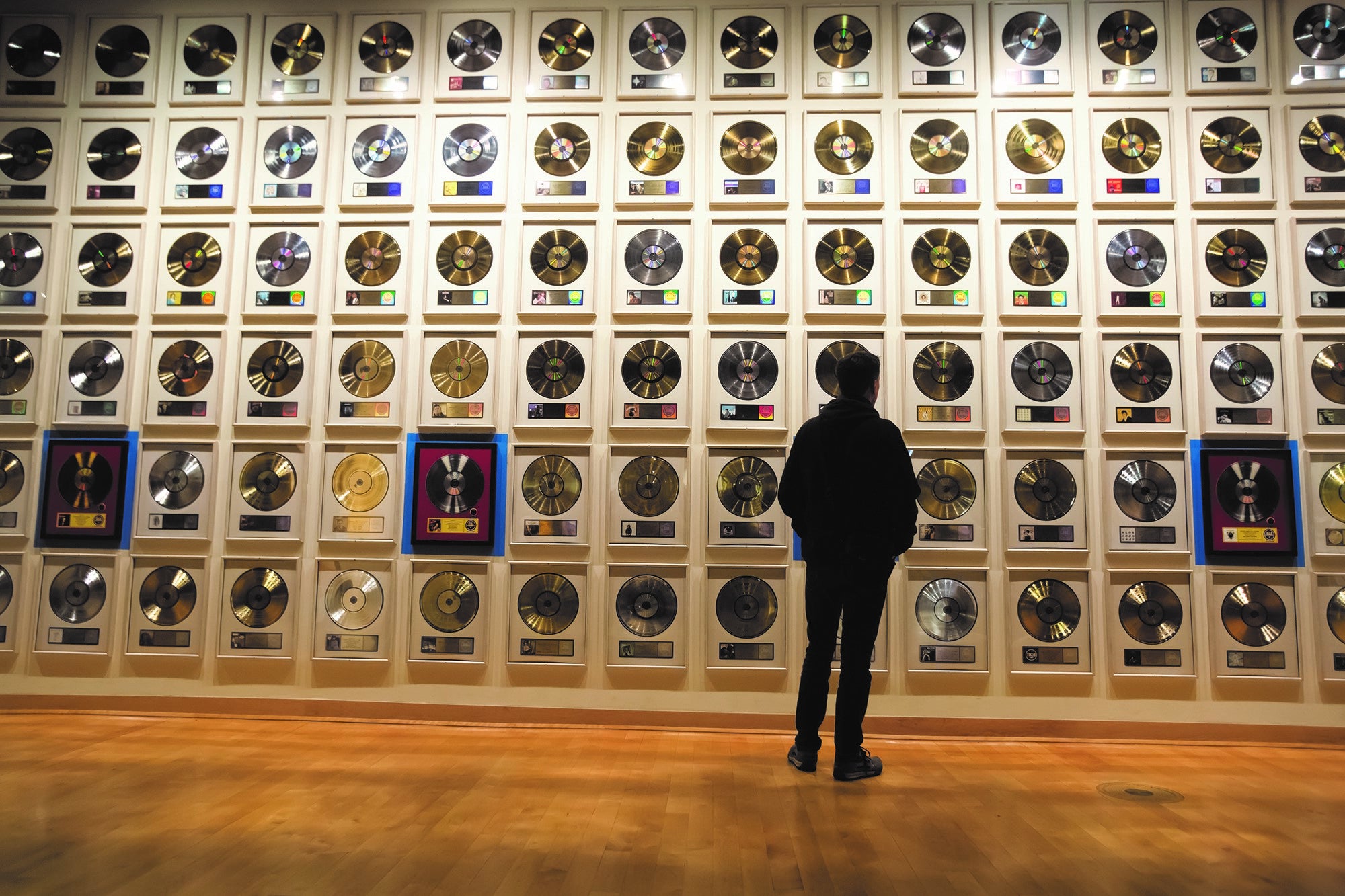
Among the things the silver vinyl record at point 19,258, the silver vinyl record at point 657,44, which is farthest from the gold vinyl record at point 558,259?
the silver vinyl record at point 19,258

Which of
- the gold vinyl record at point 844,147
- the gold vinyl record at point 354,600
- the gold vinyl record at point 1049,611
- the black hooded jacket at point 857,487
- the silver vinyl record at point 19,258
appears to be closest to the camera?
the black hooded jacket at point 857,487

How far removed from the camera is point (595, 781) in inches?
Result: 154

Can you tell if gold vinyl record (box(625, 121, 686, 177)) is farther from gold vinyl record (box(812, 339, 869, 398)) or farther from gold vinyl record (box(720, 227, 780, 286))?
gold vinyl record (box(812, 339, 869, 398))

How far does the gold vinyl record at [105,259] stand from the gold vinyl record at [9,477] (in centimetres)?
126

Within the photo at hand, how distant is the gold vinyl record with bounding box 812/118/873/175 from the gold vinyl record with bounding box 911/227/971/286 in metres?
0.64

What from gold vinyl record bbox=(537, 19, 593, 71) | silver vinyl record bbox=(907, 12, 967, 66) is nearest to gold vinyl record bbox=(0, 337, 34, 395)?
gold vinyl record bbox=(537, 19, 593, 71)

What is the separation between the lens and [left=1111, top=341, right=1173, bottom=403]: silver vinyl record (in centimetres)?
508

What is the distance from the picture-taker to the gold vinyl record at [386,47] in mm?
5543

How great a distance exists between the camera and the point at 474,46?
5.53 m

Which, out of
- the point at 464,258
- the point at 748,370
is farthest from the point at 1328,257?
the point at 464,258

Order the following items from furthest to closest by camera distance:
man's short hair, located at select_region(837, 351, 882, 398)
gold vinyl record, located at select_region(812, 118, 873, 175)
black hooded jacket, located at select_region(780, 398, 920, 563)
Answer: gold vinyl record, located at select_region(812, 118, 873, 175), man's short hair, located at select_region(837, 351, 882, 398), black hooded jacket, located at select_region(780, 398, 920, 563)

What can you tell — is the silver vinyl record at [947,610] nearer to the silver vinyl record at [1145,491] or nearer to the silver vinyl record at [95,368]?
the silver vinyl record at [1145,491]

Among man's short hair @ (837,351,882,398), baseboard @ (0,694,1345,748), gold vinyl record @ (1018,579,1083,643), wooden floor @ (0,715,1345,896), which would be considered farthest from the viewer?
gold vinyl record @ (1018,579,1083,643)

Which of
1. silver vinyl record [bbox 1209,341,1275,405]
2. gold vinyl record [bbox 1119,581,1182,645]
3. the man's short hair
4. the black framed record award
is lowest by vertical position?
gold vinyl record [bbox 1119,581,1182,645]
